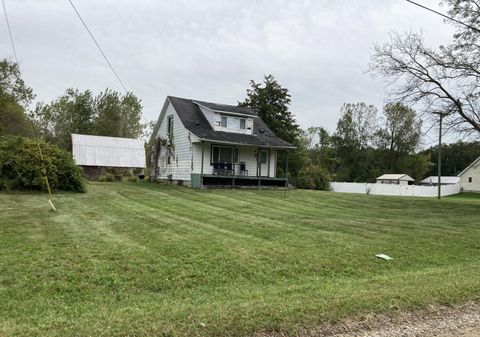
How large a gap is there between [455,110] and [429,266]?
16.0 m

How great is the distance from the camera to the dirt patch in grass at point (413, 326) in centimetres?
479

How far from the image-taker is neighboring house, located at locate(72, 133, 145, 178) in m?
37.8

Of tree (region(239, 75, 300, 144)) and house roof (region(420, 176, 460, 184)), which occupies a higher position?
tree (region(239, 75, 300, 144))

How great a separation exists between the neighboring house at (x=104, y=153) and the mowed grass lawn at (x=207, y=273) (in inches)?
1024

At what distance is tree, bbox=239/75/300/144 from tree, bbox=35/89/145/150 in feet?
66.3

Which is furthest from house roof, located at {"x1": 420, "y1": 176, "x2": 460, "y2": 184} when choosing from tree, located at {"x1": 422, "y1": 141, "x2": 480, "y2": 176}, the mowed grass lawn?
the mowed grass lawn

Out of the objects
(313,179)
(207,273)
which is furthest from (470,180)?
(207,273)

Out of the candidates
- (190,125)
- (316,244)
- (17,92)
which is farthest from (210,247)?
(17,92)

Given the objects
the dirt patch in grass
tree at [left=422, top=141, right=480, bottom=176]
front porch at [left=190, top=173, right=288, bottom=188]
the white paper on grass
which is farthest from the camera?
tree at [left=422, top=141, right=480, bottom=176]

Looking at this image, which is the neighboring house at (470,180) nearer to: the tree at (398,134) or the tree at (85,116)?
the tree at (398,134)

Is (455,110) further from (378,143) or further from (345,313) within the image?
(378,143)

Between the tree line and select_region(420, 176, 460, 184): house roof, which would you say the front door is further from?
select_region(420, 176, 460, 184): house roof

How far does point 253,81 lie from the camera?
4806 cm

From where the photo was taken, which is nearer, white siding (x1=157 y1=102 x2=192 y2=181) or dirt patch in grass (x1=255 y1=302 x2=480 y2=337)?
dirt patch in grass (x1=255 y1=302 x2=480 y2=337)
